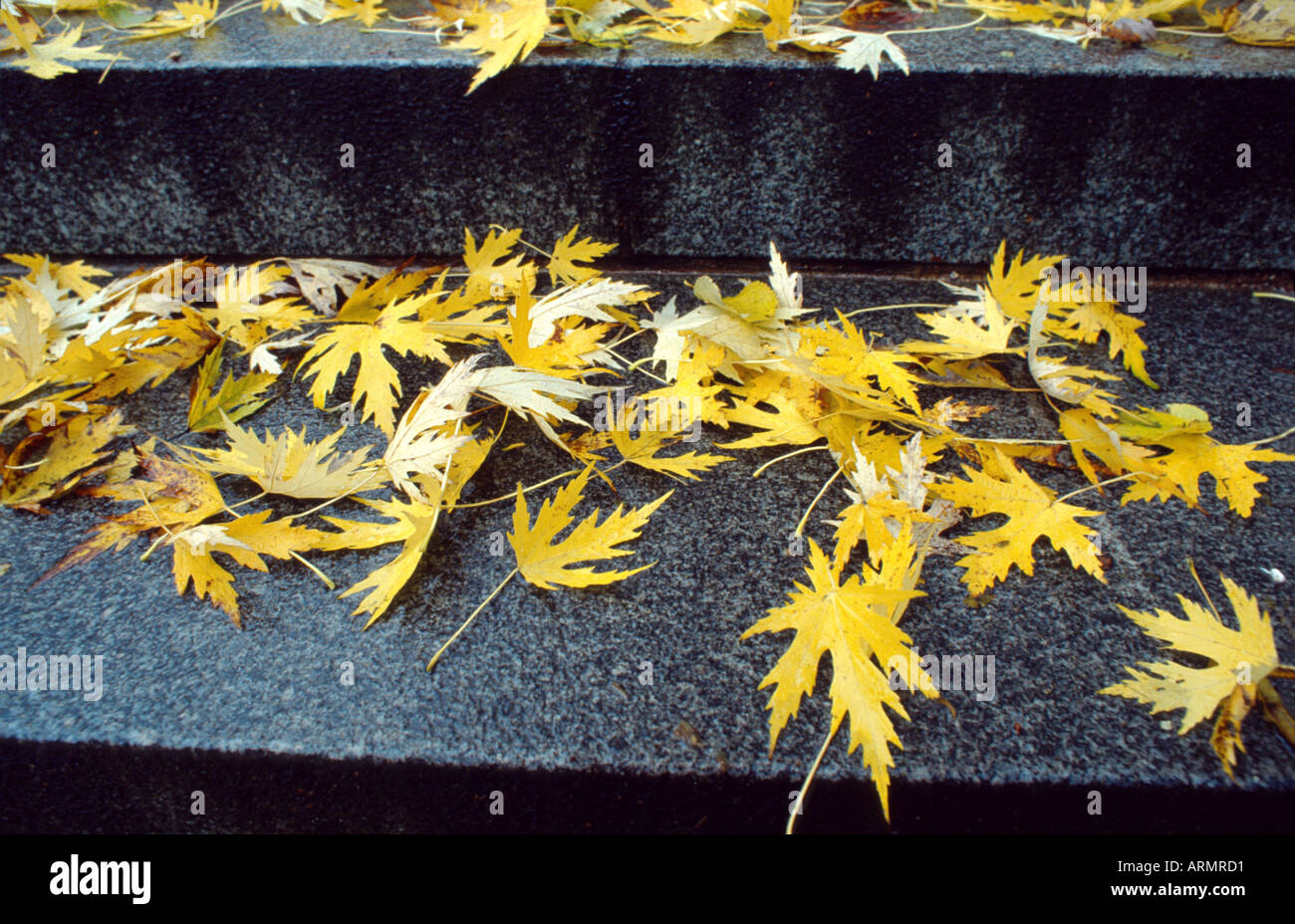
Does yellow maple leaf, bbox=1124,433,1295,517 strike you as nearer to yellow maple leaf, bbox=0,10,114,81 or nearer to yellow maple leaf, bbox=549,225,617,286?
yellow maple leaf, bbox=549,225,617,286

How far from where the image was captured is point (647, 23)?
1770 mm

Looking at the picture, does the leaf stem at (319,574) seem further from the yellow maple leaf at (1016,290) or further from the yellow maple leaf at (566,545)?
the yellow maple leaf at (1016,290)

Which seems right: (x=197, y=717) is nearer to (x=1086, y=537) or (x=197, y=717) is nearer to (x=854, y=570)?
(x=854, y=570)

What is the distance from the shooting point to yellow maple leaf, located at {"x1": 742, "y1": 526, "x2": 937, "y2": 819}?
34.2 inches

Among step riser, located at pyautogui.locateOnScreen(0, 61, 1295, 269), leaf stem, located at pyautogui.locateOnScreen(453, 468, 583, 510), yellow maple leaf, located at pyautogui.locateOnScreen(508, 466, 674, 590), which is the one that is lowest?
yellow maple leaf, located at pyautogui.locateOnScreen(508, 466, 674, 590)

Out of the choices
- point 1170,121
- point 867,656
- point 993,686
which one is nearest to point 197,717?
point 867,656

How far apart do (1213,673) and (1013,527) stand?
297 mm

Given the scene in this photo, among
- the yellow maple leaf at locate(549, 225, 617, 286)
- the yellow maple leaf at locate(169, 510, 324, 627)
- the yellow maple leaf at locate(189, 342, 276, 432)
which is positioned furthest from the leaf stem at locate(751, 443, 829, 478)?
the yellow maple leaf at locate(189, 342, 276, 432)

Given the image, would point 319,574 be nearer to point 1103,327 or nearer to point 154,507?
point 154,507

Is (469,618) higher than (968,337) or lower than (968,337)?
lower

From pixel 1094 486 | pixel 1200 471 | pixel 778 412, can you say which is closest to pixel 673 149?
pixel 778 412

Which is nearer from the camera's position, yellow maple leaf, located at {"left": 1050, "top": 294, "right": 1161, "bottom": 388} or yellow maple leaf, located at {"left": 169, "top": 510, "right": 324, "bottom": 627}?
yellow maple leaf, located at {"left": 169, "top": 510, "right": 324, "bottom": 627}

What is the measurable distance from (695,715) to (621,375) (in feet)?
2.37

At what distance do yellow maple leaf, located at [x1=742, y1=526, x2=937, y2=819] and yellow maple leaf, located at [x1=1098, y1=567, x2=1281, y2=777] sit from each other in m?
0.28
